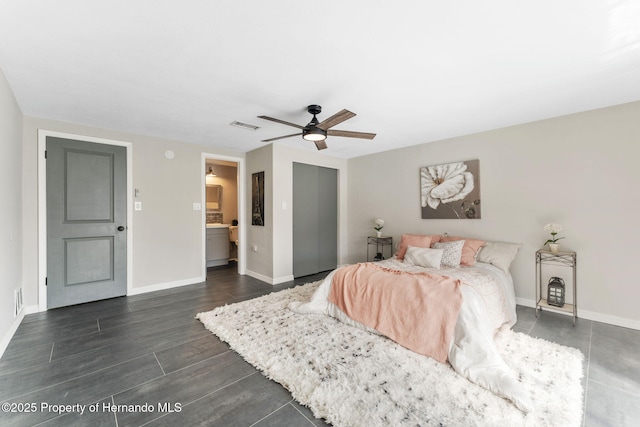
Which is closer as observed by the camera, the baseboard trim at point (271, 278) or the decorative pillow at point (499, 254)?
the decorative pillow at point (499, 254)

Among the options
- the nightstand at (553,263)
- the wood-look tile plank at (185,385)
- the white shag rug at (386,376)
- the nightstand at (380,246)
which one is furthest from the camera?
the nightstand at (380,246)

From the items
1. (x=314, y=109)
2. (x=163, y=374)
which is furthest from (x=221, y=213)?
(x=163, y=374)

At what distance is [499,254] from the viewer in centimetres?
343

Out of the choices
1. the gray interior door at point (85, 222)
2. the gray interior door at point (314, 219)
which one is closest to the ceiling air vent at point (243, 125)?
the gray interior door at point (314, 219)

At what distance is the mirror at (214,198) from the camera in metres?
6.64

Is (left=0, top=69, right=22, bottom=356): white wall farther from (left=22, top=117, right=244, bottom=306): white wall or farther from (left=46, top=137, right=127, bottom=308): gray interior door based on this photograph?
(left=22, top=117, right=244, bottom=306): white wall

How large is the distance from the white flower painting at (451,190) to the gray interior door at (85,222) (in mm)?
4686

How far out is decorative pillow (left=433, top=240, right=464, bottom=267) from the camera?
341cm

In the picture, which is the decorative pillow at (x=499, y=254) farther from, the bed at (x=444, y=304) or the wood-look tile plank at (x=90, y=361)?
the wood-look tile plank at (x=90, y=361)

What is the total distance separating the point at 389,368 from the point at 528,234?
2812mm

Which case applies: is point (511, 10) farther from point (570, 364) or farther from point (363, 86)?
point (570, 364)

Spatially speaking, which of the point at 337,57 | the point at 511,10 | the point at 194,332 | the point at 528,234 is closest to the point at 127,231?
the point at 194,332

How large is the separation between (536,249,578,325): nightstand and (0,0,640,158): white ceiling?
1683mm

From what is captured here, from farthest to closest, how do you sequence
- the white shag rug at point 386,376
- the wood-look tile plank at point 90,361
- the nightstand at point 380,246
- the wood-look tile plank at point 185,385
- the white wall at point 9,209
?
the nightstand at point 380,246 < the white wall at point 9,209 < the wood-look tile plank at point 90,361 < the wood-look tile plank at point 185,385 < the white shag rug at point 386,376
